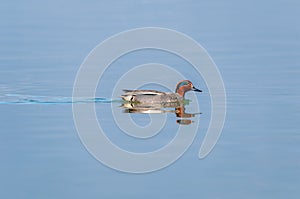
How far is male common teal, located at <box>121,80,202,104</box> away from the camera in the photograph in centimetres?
1557

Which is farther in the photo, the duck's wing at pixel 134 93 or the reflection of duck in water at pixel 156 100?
the duck's wing at pixel 134 93

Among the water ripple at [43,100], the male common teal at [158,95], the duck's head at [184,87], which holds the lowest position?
the water ripple at [43,100]

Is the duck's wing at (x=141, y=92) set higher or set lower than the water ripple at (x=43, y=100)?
higher

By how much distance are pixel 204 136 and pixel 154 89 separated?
13.0 feet

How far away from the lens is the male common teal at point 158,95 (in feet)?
51.1

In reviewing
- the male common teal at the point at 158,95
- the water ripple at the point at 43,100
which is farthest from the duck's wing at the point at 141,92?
the water ripple at the point at 43,100

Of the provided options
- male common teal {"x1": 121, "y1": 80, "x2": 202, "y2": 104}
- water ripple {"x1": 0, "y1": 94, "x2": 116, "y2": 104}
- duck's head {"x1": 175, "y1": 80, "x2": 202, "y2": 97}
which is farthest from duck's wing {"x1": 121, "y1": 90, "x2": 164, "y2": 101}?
duck's head {"x1": 175, "y1": 80, "x2": 202, "y2": 97}

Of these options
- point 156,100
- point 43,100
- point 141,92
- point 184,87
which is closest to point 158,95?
point 156,100

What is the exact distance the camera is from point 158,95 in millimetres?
15766

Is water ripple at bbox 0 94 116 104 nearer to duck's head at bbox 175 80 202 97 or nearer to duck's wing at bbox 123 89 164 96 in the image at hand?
duck's wing at bbox 123 89 164 96

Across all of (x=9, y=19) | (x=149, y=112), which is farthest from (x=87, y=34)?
(x=149, y=112)

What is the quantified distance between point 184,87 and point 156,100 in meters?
0.68

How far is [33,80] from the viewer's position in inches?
663

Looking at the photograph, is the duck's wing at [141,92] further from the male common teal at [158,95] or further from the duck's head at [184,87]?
the duck's head at [184,87]
